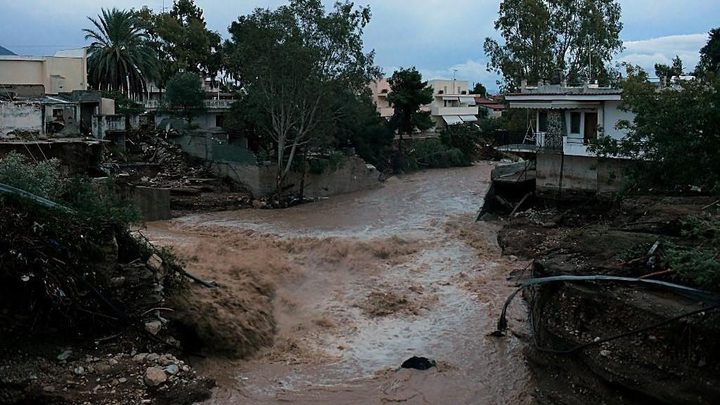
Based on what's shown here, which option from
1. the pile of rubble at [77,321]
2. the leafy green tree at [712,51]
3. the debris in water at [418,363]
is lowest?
the debris in water at [418,363]

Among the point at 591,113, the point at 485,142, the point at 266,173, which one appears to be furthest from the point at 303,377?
the point at 485,142

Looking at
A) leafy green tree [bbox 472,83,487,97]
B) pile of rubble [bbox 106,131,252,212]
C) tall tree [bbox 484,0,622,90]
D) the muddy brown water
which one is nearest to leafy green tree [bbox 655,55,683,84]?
tall tree [bbox 484,0,622,90]

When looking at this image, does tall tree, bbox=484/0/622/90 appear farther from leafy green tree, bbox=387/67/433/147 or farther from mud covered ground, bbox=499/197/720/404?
mud covered ground, bbox=499/197/720/404

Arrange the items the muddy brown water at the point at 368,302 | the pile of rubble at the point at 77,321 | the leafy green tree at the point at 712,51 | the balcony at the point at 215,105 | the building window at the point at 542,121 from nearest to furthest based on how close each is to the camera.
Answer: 1. the pile of rubble at the point at 77,321
2. the muddy brown water at the point at 368,302
3. the building window at the point at 542,121
4. the balcony at the point at 215,105
5. the leafy green tree at the point at 712,51

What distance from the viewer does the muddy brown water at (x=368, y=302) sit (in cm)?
1207

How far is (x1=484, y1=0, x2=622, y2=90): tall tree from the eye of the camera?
39469mm

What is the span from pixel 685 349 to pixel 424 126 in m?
41.2

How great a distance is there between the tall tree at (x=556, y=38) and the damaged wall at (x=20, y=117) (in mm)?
26241

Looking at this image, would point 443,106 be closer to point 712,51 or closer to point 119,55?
point 712,51

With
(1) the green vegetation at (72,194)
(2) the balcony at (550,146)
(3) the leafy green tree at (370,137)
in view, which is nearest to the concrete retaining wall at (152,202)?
(1) the green vegetation at (72,194)

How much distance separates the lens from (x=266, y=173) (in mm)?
33156

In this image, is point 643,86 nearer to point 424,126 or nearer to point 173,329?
point 173,329

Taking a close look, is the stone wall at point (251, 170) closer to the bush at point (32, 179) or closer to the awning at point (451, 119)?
the bush at point (32, 179)

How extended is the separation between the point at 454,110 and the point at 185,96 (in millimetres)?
30291
